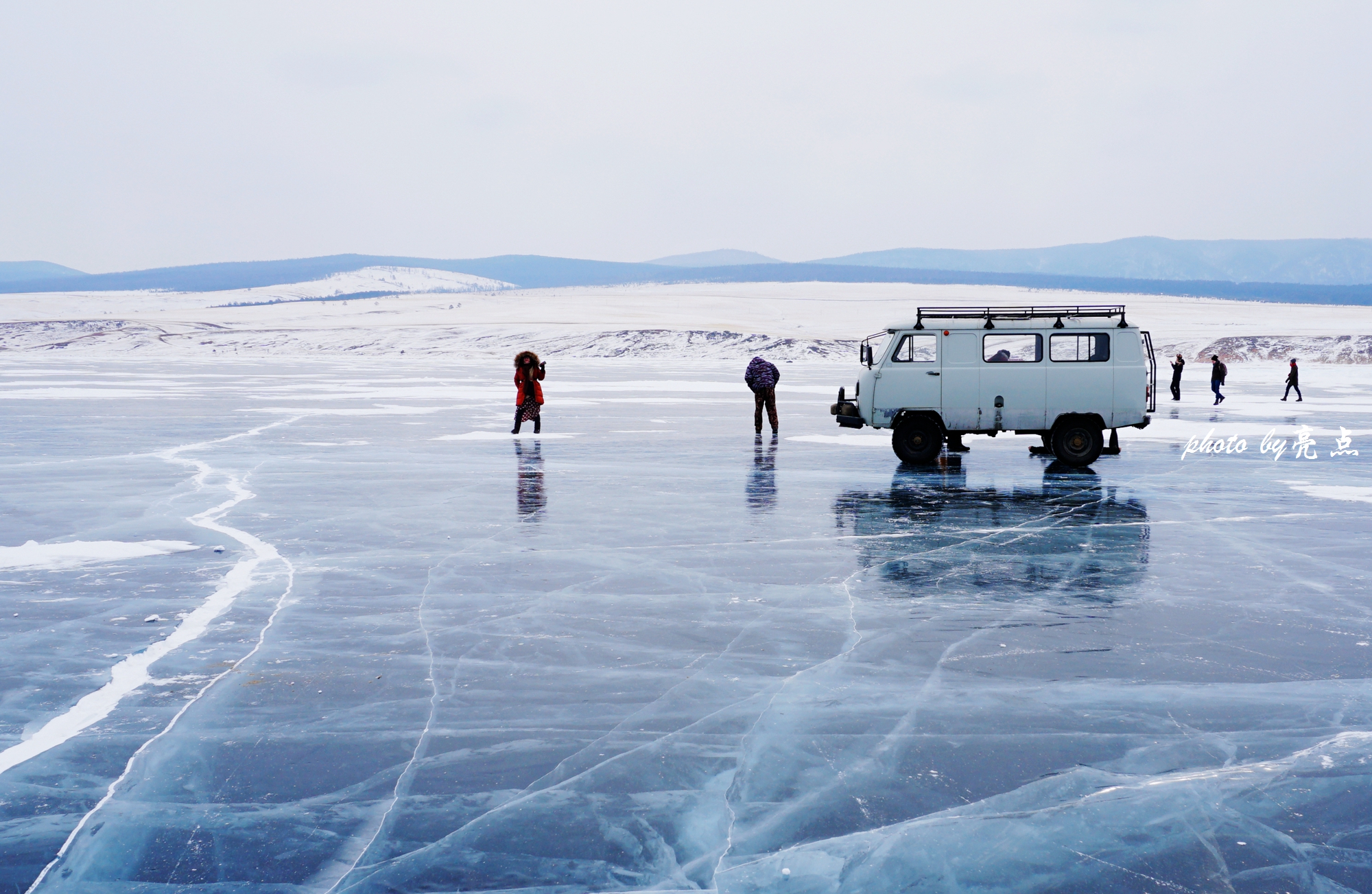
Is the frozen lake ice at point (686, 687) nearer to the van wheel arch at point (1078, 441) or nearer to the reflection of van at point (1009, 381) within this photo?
the van wheel arch at point (1078, 441)

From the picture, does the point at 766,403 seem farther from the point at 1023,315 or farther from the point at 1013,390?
the point at 1023,315

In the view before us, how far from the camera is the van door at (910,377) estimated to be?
17.1m

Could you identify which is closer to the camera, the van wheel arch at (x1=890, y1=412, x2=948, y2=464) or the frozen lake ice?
the frozen lake ice

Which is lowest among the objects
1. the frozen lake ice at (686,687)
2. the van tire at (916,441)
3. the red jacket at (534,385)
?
the frozen lake ice at (686,687)

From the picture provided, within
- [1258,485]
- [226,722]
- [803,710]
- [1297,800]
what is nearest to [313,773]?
[226,722]

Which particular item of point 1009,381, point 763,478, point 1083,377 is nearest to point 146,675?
point 763,478

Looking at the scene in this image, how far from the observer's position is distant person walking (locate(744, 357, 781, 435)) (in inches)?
832

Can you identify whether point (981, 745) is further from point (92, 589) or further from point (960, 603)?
point (92, 589)

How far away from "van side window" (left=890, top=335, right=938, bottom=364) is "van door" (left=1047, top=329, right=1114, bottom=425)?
1.66 metres

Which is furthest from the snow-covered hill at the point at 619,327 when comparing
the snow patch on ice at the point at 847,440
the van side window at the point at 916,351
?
the van side window at the point at 916,351

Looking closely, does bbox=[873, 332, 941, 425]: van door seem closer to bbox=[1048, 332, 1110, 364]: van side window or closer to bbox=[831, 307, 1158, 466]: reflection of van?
bbox=[831, 307, 1158, 466]: reflection of van

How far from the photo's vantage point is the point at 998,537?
453 inches

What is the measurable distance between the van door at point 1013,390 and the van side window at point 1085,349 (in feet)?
1.14

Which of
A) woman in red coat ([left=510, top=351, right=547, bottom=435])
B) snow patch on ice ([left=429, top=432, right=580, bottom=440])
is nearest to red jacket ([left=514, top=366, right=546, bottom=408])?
woman in red coat ([left=510, top=351, right=547, bottom=435])
